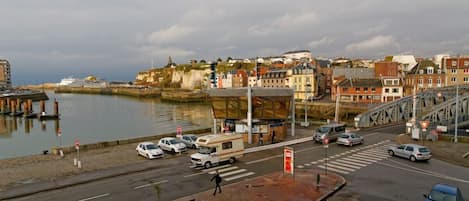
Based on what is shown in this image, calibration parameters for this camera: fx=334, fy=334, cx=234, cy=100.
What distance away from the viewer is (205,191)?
18656 mm

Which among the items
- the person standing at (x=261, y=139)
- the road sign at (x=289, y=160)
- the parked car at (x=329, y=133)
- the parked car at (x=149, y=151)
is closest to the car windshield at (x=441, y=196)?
the road sign at (x=289, y=160)

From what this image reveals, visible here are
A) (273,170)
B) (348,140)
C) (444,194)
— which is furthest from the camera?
(348,140)

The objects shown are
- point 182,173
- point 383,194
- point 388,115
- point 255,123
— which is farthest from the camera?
point 388,115

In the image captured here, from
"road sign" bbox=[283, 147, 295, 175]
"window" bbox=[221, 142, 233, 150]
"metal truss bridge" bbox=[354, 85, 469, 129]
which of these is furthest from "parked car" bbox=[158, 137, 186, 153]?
"metal truss bridge" bbox=[354, 85, 469, 129]

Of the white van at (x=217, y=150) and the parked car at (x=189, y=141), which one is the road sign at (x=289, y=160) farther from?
the parked car at (x=189, y=141)

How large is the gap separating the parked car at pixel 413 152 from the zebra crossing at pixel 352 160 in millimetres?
1037

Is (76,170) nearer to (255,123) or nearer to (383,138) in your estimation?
(255,123)

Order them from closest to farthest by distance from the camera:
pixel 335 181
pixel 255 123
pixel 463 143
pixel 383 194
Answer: pixel 383 194 → pixel 335 181 → pixel 463 143 → pixel 255 123

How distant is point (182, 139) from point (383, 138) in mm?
22029

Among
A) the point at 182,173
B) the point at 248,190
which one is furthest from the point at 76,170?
the point at 248,190

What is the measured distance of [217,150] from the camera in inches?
974

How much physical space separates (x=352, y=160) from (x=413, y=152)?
15.5ft

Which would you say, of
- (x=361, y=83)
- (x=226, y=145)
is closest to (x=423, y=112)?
(x=361, y=83)

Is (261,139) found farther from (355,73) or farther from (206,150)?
(355,73)
